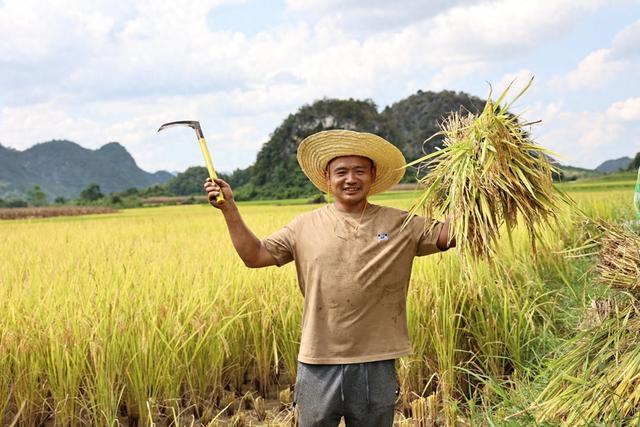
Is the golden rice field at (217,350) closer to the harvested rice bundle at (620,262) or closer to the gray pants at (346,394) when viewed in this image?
the harvested rice bundle at (620,262)

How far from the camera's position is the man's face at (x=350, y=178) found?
83.7 inches

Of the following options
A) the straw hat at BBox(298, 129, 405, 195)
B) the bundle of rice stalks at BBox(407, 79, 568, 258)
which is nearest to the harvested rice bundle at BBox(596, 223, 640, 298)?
the bundle of rice stalks at BBox(407, 79, 568, 258)

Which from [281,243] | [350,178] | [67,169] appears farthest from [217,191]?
[67,169]

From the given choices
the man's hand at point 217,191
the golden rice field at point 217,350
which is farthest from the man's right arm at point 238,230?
the golden rice field at point 217,350

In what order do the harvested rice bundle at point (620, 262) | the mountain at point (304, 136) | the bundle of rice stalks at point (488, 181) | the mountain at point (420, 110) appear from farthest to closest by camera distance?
1. the mountain at point (420, 110)
2. the mountain at point (304, 136)
3. the harvested rice bundle at point (620, 262)
4. the bundle of rice stalks at point (488, 181)

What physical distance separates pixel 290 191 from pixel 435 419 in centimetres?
3405

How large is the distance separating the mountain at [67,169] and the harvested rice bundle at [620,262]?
4908 inches

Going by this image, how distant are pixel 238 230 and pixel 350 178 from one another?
430mm

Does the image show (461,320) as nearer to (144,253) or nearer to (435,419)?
(435,419)

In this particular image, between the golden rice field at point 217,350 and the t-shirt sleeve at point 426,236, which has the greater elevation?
the t-shirt sleeve at point 426,236

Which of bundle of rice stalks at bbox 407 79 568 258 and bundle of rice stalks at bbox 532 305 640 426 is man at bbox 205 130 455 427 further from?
bundle of rice stalks at bbox 532 305 640 426

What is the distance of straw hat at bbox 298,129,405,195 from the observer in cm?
214

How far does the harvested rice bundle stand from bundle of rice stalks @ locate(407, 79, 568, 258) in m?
0.43

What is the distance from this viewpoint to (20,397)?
279cm
